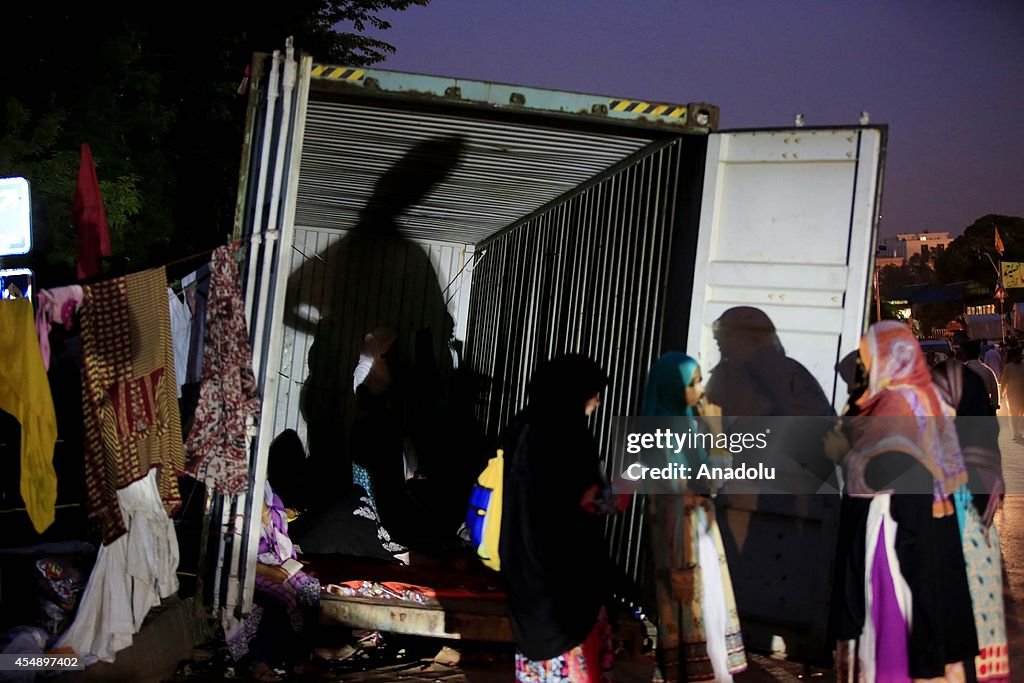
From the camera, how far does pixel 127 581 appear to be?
5168 mm

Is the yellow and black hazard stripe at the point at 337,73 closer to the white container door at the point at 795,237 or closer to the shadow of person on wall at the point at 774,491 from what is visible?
the white container door at the point at 795,237

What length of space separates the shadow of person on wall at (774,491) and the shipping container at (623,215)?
19mm

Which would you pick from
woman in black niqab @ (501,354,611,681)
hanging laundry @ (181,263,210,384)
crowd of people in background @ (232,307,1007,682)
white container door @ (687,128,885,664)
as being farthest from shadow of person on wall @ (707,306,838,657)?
hanging laundry @ (181,263,210,384)

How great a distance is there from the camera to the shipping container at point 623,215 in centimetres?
556

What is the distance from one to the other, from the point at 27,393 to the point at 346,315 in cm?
592

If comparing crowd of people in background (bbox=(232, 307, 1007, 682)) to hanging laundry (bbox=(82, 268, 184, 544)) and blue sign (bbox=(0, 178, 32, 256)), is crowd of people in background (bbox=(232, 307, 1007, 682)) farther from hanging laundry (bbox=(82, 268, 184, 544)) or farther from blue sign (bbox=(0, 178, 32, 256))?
blue sign (bbox=(0, 178, 32, 256))

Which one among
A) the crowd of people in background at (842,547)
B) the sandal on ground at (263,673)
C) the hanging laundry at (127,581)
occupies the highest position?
the crowd of people in background at (842,547)

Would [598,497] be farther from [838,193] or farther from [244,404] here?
[838,193]

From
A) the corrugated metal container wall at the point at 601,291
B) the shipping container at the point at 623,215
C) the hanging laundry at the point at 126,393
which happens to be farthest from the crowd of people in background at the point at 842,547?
the hanging laundry at the point at 126,393

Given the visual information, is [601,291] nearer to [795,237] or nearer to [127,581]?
[795,237]

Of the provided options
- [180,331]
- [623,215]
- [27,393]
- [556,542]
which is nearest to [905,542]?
[556,542]

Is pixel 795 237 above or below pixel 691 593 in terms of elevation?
above

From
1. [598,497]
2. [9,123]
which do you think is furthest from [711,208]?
[9,123]

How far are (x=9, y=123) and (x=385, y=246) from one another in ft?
17.6
